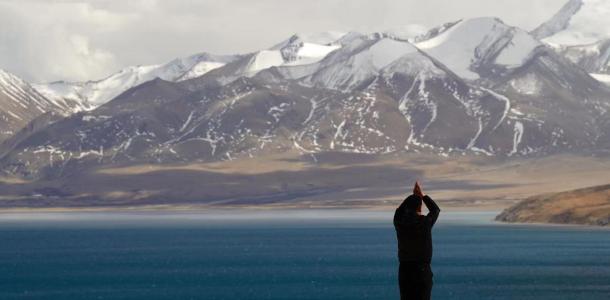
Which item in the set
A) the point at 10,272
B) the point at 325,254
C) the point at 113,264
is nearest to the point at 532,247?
the point at 325,254

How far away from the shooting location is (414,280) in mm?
30688

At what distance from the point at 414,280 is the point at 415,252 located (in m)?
0.62

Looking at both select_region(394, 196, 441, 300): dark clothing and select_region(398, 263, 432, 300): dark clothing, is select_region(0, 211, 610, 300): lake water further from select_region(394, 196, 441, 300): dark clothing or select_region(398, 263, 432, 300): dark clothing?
select_region(398, 263, 432, 300): dark clothing

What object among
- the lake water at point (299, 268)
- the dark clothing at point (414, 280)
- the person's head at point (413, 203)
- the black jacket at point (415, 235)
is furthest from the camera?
the lake water at point (299, 268)

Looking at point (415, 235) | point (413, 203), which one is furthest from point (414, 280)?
point (413, 203)

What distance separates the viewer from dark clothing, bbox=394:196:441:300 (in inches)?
1204

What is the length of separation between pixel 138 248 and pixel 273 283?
2639 inches

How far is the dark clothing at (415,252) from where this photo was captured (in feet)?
100

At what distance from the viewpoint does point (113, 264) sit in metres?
145

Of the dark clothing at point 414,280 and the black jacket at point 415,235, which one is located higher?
the black jacket at point 415,235

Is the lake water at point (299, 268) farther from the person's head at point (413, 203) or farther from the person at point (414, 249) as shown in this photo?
the person at point (414, 249)

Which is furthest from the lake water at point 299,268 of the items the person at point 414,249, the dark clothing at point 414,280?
the dark clothing at point 414,280

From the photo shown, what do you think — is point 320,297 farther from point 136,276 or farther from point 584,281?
point 136,276

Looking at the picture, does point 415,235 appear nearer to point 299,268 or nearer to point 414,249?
point 414,249
